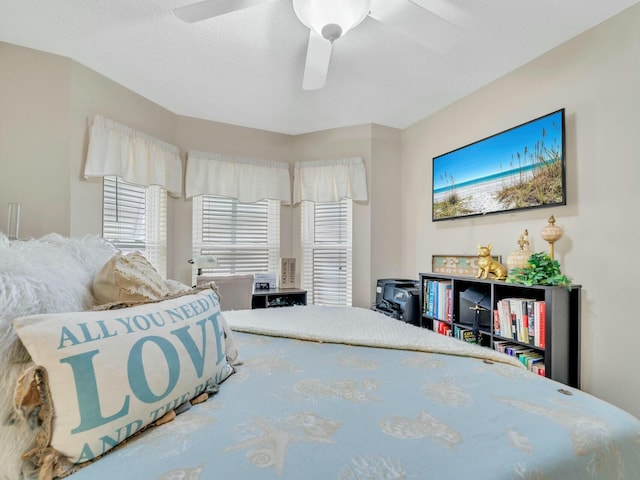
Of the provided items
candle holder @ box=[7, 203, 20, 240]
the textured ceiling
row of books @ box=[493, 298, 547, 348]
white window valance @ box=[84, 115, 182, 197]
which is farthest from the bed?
white window valance @ box=[84, 115, 182, 197]

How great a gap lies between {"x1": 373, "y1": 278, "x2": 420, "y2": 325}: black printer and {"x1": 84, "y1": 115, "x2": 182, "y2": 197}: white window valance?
2.38 metres

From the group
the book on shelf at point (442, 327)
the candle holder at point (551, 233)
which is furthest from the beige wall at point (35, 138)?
the candle holder at point (551, 233)

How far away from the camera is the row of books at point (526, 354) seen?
198cm

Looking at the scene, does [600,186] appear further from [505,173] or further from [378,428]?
[378,428]

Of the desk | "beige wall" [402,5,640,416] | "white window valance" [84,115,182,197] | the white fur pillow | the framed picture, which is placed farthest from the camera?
the desk

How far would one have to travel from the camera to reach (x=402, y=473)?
1.98 feet

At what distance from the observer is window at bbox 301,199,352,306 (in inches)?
150

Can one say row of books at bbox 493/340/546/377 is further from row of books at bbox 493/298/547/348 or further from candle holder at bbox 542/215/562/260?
candle holder at bbox 542/215/562/260

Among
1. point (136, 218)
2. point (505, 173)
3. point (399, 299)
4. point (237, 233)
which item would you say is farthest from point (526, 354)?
point (136, 218)

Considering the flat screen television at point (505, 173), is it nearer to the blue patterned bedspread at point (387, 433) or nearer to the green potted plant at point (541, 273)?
the green potted plant at point (541, 273)

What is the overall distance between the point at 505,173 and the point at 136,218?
327cm

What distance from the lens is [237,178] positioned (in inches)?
147

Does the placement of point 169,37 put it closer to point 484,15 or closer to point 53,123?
point 53,123

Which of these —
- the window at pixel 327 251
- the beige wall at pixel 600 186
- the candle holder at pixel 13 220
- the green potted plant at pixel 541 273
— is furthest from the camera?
the window at pixel 327 251
